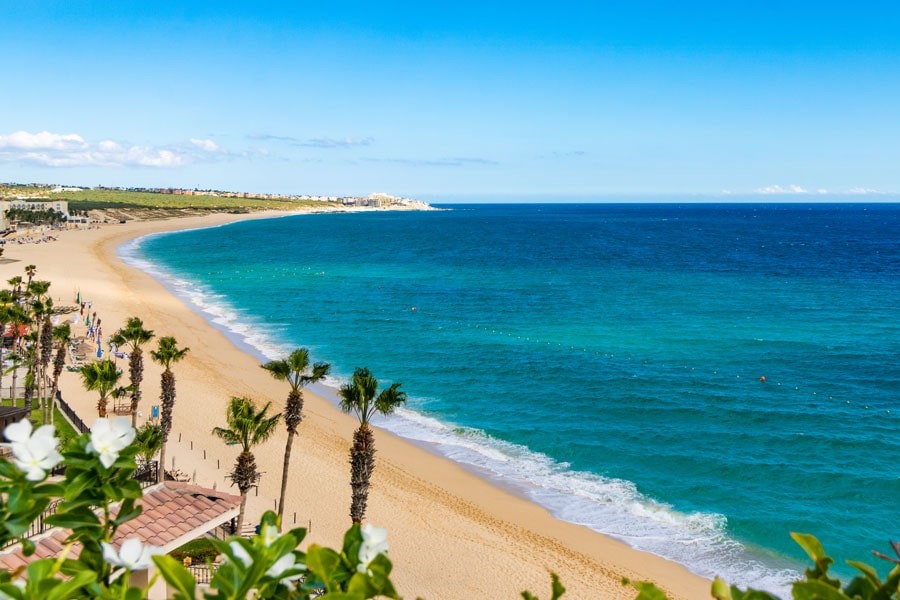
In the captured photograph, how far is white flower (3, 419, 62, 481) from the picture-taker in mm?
3676

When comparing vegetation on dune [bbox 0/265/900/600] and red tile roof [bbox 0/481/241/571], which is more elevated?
vegetation on dune [bbox 0/265/900/600]

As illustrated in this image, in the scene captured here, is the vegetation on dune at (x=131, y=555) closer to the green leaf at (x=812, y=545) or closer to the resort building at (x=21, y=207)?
the green leaf at (x=812, y=545)

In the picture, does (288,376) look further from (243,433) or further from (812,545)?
(812,545)

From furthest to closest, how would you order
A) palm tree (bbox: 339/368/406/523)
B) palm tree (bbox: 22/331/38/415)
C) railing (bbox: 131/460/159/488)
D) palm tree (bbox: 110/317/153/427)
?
palm tree (bbox: 22/331/38/415)
palm tree (bbox: 110/317/153/427)
railing (bbox: 131/460/159/488)
palm tree (bbox: 339/368/406/523)

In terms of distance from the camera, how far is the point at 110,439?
3.86m

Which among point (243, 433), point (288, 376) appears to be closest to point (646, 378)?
point (288, 376)

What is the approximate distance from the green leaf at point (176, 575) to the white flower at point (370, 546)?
82cm

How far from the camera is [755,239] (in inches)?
6516

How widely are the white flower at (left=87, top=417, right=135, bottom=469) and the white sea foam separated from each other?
22.8 metres

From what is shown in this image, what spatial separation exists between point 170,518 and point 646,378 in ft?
106

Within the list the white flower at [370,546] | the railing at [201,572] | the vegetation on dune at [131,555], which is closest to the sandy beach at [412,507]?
the railing at [201,572]

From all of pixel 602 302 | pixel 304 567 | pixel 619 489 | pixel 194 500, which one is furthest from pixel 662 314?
pixel 304 567

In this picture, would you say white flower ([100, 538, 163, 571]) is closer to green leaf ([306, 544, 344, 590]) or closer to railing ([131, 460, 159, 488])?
green leaf ([306, 544, 344, 590])

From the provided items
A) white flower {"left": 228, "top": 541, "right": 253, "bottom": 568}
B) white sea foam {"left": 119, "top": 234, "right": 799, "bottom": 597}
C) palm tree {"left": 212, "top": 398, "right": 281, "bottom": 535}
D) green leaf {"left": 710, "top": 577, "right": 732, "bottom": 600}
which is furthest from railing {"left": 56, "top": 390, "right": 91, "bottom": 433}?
green leaf {"left": 710, "top": 577, "right": 732, "bottom": 600}
